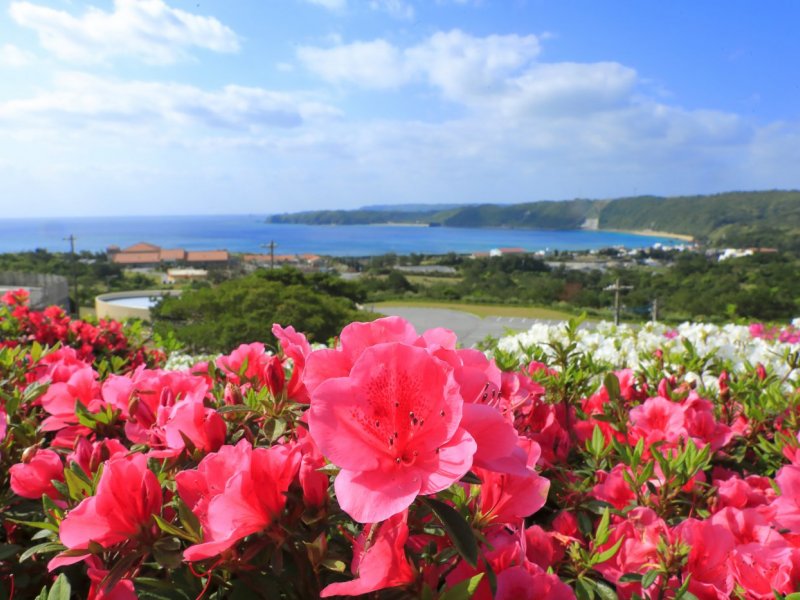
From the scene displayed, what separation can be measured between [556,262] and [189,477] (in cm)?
8801

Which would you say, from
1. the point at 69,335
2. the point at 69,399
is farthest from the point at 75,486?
the point at 69,335

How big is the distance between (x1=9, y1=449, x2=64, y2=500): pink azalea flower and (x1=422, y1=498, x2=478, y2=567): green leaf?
0.72 meters

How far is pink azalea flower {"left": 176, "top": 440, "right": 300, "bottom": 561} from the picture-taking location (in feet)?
2.24

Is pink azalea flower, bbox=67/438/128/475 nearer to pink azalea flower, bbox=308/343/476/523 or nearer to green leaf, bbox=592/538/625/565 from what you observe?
pink azalea flower, bbox=308/343/476/523

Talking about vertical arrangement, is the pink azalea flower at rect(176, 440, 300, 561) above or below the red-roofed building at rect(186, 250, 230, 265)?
above

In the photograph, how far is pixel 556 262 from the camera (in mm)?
85500

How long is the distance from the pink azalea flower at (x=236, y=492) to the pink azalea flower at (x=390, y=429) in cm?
13

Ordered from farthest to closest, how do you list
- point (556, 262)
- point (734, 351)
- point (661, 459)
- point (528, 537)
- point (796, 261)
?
point (556, 262), point (796, 261), point (734, 351), point (661, 459), point (528, 537)

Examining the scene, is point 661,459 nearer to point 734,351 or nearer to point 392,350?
point 392,350

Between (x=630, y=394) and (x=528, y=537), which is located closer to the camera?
(x=528, y=537)

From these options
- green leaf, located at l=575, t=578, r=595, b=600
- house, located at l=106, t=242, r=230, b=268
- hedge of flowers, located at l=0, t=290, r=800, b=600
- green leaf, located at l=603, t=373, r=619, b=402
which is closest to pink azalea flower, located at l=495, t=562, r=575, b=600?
hedge of flowers, located at l=0, t=290, r=800, b=600

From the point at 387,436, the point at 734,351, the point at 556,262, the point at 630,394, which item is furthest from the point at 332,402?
the point at 556,262

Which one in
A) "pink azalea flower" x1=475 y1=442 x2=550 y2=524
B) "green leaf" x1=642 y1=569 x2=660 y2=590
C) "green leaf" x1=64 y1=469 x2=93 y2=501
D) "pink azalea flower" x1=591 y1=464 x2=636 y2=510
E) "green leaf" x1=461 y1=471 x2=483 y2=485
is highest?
"green leaf" x1=461 y1=471 x2=483 y2=485

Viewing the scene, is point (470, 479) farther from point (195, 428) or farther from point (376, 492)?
point (195, 428)
